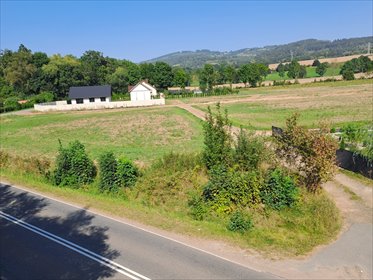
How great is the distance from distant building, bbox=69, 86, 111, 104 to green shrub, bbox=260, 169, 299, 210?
201ft

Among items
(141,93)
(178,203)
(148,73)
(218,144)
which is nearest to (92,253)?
(178,203)

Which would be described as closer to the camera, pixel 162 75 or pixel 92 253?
pixel 92 253

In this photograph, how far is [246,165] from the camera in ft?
56.1

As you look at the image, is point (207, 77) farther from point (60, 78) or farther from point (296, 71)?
point (296, 71)

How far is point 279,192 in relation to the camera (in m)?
15.1

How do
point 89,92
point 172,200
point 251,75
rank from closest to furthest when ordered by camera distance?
1. point 172,200
2. point 89,92
3. point 251,75

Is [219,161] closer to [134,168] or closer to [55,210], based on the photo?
[134,168]

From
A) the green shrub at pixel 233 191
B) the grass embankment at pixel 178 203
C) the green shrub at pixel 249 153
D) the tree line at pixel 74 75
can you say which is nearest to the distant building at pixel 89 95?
the tree line at pixel 74 75

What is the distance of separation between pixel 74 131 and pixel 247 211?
30777 mm

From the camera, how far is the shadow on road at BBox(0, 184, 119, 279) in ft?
35.1

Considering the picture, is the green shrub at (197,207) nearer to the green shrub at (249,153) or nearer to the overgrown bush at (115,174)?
the green shrub at (249,153)

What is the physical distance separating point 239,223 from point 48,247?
665 centimetres

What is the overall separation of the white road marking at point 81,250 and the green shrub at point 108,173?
4.37 m

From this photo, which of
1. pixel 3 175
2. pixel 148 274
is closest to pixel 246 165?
pixel 148 274
